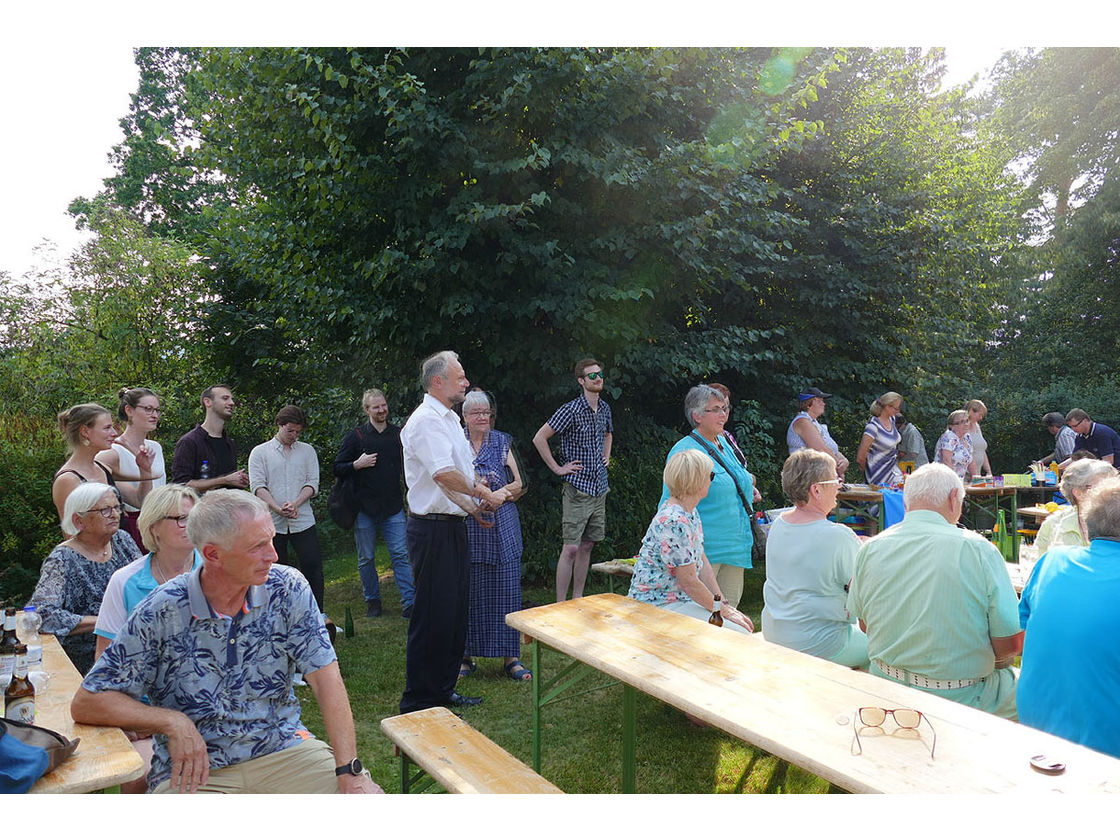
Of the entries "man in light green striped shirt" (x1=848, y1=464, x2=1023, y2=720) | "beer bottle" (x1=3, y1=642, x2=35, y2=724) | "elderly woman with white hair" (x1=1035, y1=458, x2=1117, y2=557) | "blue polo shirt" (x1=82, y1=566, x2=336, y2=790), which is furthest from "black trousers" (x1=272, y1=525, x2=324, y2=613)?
"elderly woman with white hair" (x1=1035, y1=458, x2=1117, y2=557)

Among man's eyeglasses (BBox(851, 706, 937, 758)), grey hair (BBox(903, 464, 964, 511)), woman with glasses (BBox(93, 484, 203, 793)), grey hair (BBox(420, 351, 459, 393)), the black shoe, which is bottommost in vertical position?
the black shoe

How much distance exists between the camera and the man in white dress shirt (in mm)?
4551

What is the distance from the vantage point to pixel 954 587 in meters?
2.97

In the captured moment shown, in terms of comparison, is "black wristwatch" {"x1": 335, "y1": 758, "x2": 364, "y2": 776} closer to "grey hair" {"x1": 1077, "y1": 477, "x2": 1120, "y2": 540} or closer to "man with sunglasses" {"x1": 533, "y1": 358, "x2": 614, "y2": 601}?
"grey hair" {"x1": 1077, "y1": 477, "x2": 1120, "y2": 540}

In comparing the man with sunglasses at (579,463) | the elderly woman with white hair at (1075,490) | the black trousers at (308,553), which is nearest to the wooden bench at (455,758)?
the elderly woman with white hair at (1075,490)

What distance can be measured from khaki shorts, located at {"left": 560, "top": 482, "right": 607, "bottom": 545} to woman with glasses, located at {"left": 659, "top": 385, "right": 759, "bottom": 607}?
5.50 feet

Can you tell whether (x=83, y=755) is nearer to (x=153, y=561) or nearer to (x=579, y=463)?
(x=153, y=561)

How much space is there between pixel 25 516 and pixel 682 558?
5797mm

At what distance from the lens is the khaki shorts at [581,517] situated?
6.73m

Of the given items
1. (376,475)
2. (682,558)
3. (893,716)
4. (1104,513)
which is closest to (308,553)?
(376,475)

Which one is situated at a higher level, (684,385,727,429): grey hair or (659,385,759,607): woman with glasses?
(684,385,727,429): grey hair

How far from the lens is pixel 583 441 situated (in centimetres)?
671
